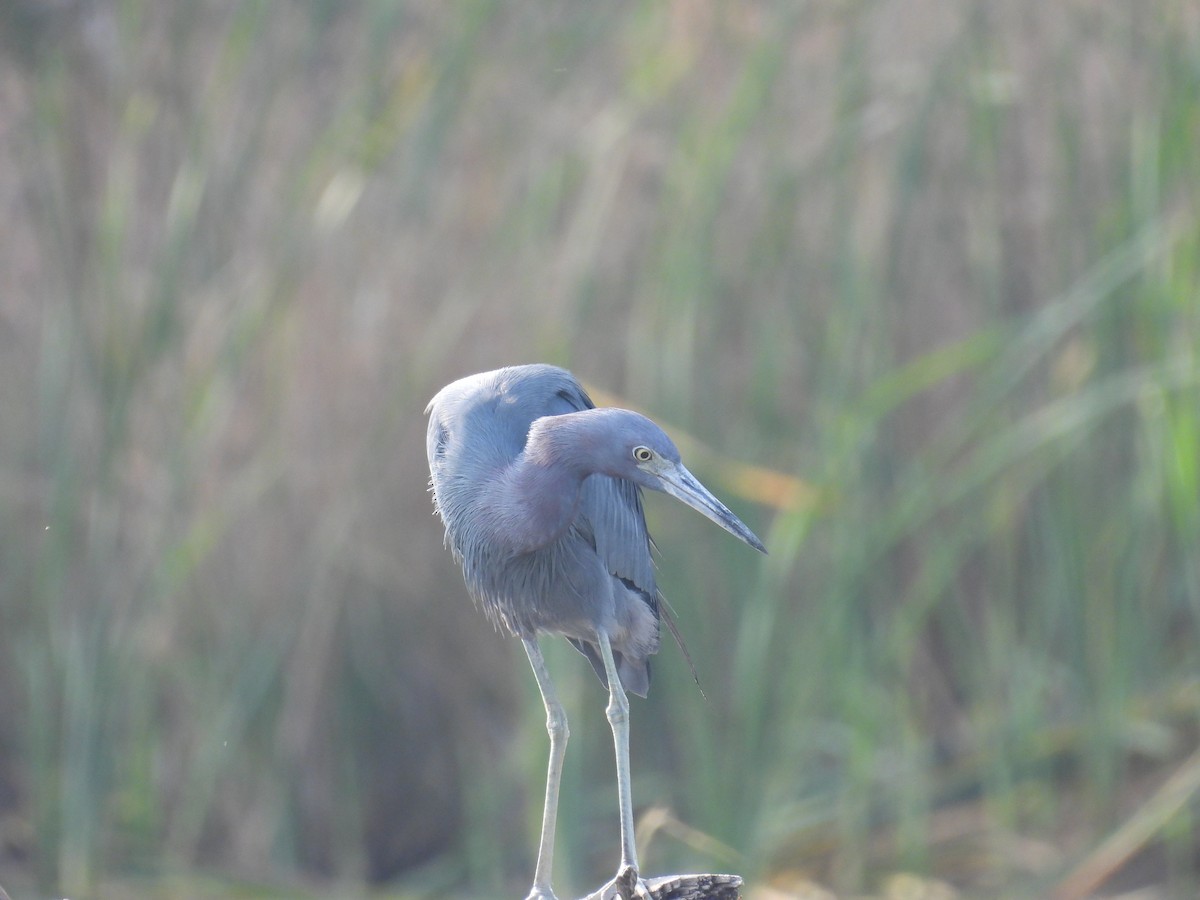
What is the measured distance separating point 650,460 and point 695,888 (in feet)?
1.78

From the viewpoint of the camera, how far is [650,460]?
5.45 ft

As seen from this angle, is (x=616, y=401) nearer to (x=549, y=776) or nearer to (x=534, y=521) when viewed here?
(x=549, y=776)

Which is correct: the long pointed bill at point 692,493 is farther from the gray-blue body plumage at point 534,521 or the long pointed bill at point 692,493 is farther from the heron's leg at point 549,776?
the heron's leg at point 549,776

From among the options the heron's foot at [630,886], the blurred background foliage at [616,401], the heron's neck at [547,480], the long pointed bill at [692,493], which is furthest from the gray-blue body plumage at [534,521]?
the blurred background foliage at [616,401]

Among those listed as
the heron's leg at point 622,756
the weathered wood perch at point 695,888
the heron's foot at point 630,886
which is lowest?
the weathered wood perch at point 695,888

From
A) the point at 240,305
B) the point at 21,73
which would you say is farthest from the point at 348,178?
the point at 21,73

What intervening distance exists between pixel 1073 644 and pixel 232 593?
2.52 m

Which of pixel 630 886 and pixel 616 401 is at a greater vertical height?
pixel 616 401

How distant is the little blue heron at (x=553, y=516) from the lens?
170cm

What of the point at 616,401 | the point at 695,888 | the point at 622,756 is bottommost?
the point at 695,888

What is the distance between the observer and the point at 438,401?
198 cm

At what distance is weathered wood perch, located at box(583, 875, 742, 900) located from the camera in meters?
1.72

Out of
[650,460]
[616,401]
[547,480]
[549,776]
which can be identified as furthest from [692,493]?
[616,401]

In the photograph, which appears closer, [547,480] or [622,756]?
[547,480]
